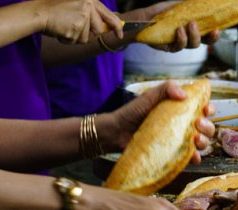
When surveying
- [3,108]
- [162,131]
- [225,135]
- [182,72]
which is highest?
[162,131]

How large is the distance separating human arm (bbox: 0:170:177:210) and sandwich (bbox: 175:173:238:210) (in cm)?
28

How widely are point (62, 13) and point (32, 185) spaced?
1022 millimetres

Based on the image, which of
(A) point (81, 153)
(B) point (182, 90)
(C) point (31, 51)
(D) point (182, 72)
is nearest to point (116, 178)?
(B) point (182, 90)

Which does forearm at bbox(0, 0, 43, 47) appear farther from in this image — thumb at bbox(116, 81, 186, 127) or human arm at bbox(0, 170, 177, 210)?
human arm at bbox(0, 170, 177, 210)

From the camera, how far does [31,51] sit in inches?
107

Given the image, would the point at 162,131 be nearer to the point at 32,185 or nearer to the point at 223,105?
the point at 32,185

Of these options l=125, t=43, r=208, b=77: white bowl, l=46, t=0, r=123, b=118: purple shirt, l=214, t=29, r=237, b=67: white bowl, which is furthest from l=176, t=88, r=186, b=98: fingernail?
l=214, t=29, r=237, b=67: white bowl

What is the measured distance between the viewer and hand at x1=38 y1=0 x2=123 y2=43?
2.44m

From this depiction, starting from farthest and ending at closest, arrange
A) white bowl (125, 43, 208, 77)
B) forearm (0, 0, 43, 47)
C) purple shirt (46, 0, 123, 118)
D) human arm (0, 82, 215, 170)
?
white bowl (125, 43, 208, 77) < purple shirt (46, 0, 123, 118) < forearm (0, 0, 43, 47) < human arm (0, 82, 215, 170)

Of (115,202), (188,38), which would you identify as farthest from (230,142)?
(115,202)

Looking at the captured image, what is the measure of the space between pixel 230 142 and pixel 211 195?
0.76 meters

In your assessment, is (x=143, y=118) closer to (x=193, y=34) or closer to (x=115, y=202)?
(x=115, y=202)

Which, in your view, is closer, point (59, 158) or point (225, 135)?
point (59, 158)

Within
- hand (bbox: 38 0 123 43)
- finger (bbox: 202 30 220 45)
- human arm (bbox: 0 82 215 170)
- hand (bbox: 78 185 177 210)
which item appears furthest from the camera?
finger (bbox: 202 30 220 45)
